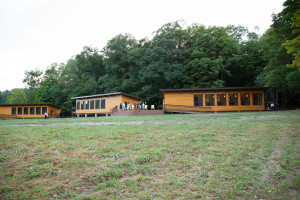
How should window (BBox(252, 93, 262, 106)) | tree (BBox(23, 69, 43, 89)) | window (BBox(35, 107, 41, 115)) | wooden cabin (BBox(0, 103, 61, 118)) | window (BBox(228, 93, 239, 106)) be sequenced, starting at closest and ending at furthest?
window (BBox(252, 93, 262, 106)) → window (BBox(228, 93, 239, 106)) → wooden cabin (BBox(0, 103, 61, 118)) → window (BBox(35, 107, 41, 115)) → tree (BBox(23, 69, 43, 89))

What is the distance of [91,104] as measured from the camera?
1324 inches

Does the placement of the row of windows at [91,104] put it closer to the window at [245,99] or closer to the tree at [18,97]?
the window at [245,99]

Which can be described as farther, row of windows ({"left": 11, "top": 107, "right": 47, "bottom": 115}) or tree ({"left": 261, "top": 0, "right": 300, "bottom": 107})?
row of windows ({"left": 11, "top": 107, "right": 47, "bottom": 115})

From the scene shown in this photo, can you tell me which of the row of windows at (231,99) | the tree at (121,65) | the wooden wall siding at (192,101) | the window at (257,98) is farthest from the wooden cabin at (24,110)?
the window at (257,98)

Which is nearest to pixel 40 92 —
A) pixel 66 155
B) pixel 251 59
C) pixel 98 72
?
pixel 98 72

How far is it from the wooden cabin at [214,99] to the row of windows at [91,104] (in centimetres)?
1129

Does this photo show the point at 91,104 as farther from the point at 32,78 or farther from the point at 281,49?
the point at 32,78

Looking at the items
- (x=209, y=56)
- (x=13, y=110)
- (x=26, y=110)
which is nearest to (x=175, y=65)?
(x=209, y=56)

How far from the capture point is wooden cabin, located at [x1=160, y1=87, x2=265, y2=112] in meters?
25.3

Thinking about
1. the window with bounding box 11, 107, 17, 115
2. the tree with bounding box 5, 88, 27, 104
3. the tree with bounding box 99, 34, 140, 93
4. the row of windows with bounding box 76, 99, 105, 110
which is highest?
the tree with bounding box 99, 34, 140, 93

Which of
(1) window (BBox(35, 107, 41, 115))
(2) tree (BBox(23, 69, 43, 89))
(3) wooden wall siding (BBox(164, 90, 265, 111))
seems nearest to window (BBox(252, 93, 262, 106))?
(3) wooden wall siding (BBox(164, 90, 265, 111))

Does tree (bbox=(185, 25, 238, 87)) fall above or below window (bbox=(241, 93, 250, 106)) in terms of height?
above

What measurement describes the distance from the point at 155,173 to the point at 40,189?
2.28 meters

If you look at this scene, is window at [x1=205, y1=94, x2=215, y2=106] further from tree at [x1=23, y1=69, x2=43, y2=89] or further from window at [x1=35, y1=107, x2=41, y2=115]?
tree at [x1=23, y1=69, x2=43, y2=89]
